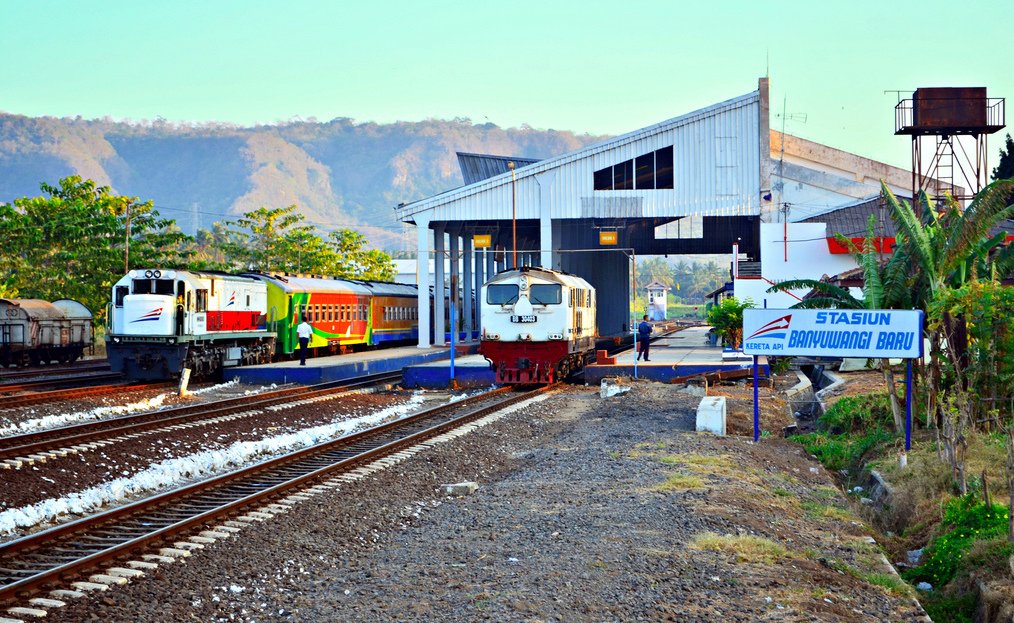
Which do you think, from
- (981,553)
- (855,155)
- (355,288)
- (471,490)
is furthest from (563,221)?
(981,553)

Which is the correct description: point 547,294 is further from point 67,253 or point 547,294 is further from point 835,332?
point 67,253

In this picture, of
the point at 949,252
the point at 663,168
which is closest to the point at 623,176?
the point at 663,168

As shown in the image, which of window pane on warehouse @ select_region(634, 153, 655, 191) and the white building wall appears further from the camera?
window pane on warehouse @ select_region(634, 153, 655, 191)

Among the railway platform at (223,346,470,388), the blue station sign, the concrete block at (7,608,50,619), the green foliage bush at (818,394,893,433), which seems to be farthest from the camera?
the railway platform at (223,346,470,388)

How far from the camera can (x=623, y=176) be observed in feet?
130

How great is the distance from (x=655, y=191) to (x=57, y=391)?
2414cm

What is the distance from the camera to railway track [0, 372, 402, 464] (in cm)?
1426

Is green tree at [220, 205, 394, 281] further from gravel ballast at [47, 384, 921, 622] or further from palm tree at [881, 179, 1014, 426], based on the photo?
gravel ballast at [47, 384, 921, 622]

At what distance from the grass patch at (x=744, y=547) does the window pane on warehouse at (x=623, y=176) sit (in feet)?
102

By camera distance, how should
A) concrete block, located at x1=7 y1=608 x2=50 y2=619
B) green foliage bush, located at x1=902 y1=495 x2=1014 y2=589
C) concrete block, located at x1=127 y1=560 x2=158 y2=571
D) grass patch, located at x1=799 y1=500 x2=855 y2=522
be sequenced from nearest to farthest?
1. concrete block, located at x1=7 y1=608 x2=50 y2=619
2. concrete block, located at x1=127 y1=560 x2=158 y2=571
3. green foliage bush, located at x1=902 y1=495 x2=1014 y2=589
4. grass patch, located at x1=799 y1=500 x2=855 y2=522

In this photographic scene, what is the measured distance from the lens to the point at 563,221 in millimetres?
44406

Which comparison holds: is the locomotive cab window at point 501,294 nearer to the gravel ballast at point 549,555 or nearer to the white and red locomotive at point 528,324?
the white and red locomotive at point 528,324

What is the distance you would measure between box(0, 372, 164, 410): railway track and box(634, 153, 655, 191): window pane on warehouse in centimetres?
2019

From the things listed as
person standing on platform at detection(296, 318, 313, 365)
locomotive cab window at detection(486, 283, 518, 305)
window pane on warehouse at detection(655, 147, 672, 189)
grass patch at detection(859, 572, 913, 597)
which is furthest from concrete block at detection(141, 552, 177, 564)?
window pane on warehouse at detection(655, 147, 672, 189)
